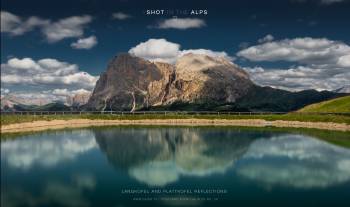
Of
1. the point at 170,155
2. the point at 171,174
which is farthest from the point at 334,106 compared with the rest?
the point at 171,174

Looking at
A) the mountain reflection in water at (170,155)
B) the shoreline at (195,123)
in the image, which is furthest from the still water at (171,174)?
the shoreline at (195,123)

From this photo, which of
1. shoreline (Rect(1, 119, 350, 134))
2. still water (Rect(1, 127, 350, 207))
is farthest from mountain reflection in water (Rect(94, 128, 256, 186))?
shoreline (Rect(1, 119, 350, 134))

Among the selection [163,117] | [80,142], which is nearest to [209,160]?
[80,142]

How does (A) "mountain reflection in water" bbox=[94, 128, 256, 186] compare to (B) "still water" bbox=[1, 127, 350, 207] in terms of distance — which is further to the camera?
(A) "mountain reflection in water" bbox=[94, 128, 256, 186]

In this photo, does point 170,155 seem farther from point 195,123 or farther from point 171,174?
point 195,123

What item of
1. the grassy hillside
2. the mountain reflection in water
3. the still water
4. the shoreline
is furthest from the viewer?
the grassy hillside

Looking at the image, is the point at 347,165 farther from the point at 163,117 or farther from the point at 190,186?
the point at 163,117

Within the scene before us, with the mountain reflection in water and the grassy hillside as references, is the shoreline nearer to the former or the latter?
the grassy hillside

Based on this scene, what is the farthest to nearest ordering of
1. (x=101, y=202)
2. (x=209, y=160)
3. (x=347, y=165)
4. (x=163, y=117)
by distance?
(x=163, y=117), (x=209, y=160), (x=347, y=165), (x=101, y=202)

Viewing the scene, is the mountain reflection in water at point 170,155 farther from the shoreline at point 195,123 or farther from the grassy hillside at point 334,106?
the grassy hillside at point 334,106
